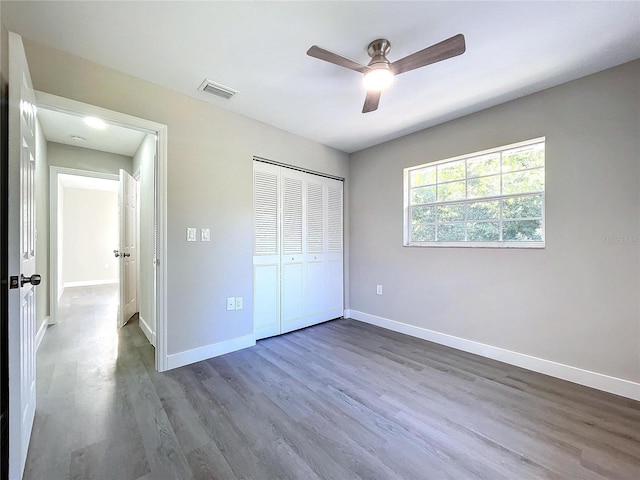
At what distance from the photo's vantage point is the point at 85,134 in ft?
11.0

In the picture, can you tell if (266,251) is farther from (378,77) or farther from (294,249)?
(378,77)

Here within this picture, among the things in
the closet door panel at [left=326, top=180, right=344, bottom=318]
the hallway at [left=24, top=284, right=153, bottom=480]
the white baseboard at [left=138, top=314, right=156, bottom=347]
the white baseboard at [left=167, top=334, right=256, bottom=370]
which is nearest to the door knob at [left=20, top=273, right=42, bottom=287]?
the hallway at [left=24, top=284, right=153, bottom=480]

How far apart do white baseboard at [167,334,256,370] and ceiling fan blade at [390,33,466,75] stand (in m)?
2.80

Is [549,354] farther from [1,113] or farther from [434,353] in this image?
[1,113]

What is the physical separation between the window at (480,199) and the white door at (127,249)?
12.3 ft

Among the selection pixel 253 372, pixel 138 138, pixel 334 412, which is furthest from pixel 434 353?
pixel 138 138

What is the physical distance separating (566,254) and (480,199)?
876 mm

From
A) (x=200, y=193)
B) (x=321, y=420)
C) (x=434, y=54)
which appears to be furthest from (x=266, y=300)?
(x=434, y=54)

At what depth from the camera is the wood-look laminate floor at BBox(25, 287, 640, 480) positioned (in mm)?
1388

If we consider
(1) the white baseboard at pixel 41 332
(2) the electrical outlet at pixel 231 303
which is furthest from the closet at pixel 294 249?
(1) the white baseboard at pixel 41 332

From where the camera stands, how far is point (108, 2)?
1520 millimetres

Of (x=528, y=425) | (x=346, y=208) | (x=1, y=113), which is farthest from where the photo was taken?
(x=346, y=208)

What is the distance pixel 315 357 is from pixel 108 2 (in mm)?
2993

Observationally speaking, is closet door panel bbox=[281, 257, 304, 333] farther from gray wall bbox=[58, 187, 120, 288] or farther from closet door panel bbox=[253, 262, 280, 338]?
gray wall bbox=[58, 187, 120, 288]
